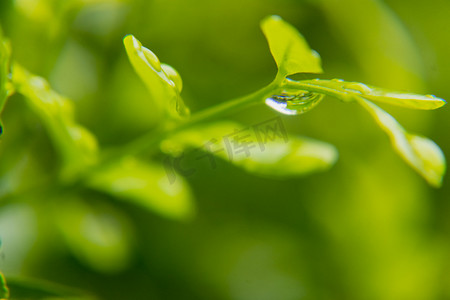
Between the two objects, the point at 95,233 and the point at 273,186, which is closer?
the point at 95,233

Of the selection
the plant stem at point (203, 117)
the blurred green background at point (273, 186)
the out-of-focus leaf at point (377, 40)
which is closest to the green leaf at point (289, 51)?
the plant stem at point (203, 117)

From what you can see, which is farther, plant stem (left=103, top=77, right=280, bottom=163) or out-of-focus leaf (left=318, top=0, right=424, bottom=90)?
out-of-focus leaf (left=318, top=0, right=424, bottom=90)

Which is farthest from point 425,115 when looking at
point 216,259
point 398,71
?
point 216,259

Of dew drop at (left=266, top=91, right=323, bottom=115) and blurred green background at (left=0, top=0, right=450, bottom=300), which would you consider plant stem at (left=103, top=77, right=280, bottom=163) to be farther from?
blurred green background at (left=0, top=0, right=450, bottom=300)

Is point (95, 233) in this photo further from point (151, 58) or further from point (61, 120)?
point (151, 58)

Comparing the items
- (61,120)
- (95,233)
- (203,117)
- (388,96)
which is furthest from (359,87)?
(95,233)

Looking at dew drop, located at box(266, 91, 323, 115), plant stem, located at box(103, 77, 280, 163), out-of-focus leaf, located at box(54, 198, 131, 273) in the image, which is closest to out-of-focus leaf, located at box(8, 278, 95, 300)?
plant stem, located at box(103, 77, 280, 163)
